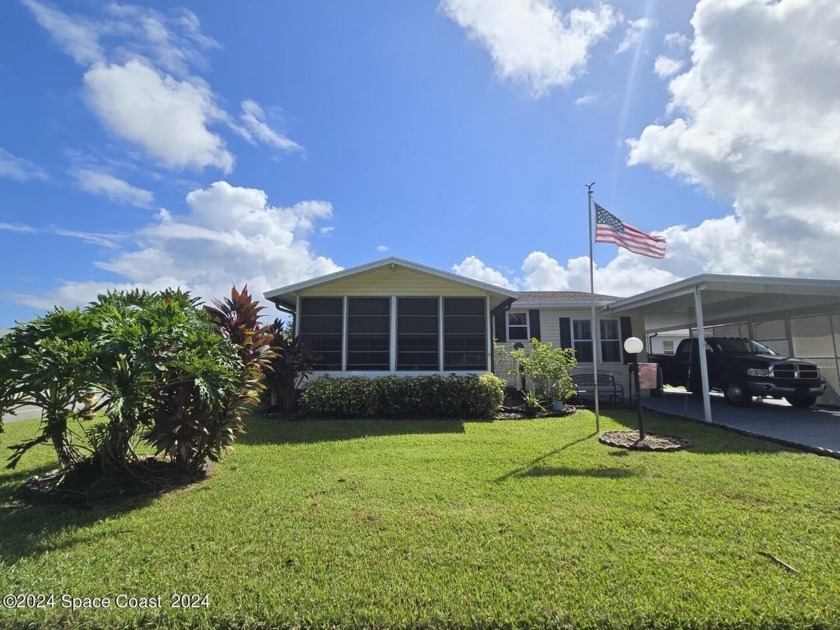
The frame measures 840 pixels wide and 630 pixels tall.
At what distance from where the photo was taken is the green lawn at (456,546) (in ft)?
8.02

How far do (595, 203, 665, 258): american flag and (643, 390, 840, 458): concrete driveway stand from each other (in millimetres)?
3967

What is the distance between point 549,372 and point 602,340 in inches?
208

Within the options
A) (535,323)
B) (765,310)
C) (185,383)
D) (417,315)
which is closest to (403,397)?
(417,315)

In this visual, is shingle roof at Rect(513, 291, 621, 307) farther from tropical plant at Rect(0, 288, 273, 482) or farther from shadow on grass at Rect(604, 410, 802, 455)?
tropical plant at Rect(0, 288, 273, 482)

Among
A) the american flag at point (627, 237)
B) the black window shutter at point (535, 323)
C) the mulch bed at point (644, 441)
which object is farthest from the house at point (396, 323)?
the mulch bed at point (644, 441)

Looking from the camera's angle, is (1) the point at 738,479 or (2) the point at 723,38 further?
(2) the point at 723,38

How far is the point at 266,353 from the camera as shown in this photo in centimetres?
585

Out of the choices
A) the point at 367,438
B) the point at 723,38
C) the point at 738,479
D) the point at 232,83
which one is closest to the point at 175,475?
the point at 367,438

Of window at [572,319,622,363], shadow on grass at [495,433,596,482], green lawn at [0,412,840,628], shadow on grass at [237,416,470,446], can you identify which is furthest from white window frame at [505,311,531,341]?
green lawn at [0,412,840,628]

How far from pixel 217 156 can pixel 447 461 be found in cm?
1020

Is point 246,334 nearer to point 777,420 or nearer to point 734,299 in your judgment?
point 777,420

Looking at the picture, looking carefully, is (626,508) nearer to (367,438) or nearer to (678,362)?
(367,438)

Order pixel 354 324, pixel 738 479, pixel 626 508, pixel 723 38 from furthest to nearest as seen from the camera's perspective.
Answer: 1. pixel 354 324
2. pixel 723 38
3. pixel 738 479
4. pixel 626 508

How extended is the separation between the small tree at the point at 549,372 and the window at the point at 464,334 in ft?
3.82
